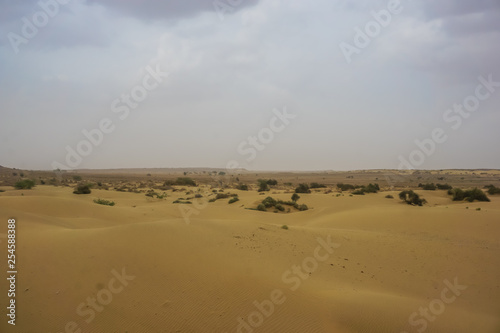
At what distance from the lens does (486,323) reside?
6.17 metres

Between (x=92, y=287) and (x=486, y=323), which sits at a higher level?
(x=92, y=287)

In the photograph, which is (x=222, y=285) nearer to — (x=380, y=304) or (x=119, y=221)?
(x=380, y=304)

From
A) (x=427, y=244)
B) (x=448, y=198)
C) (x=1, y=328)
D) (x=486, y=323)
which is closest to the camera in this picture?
(x=1, y=328)

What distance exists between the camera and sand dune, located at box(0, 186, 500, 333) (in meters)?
5.71

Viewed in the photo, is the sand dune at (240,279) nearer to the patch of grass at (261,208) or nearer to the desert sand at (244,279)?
the desert sand at (244,279)

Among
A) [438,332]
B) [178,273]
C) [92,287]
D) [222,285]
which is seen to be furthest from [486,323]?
[92,287]

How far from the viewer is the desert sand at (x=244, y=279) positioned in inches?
225

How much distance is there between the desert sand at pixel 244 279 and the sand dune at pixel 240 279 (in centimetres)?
3

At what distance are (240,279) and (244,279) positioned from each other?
88 millimetres

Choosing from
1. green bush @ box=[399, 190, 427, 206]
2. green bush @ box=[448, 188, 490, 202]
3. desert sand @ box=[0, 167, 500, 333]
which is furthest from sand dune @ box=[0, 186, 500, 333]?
green bush @ box=[448, 188, 490, 202]

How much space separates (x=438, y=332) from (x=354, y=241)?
5.79m

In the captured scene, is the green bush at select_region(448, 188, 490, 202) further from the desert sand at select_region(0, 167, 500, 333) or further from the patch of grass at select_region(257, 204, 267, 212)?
the patch of grass at select_region(257, 204, 267, 212)

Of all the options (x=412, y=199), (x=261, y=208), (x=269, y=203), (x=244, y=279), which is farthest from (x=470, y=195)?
(x=244, y=279)

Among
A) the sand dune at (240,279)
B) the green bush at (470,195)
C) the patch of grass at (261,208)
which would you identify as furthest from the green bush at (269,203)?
the green bush at (470,195)
